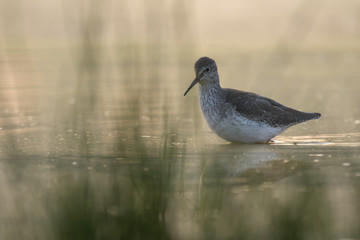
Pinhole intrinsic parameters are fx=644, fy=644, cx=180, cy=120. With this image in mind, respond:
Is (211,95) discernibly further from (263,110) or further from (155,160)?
(155,160)

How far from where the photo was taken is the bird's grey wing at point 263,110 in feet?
24.7

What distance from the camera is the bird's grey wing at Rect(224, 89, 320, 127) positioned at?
7.54m

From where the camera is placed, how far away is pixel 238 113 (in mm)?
7430

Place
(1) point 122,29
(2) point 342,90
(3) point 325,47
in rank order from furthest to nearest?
(3) point 325,47
(2) point 342,90
(1) point 122,29

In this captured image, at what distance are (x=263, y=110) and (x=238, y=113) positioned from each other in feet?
1.45

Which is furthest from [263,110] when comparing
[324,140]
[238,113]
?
[324,140]

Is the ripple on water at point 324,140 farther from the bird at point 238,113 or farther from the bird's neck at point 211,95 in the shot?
the bird's neck at point 211,95

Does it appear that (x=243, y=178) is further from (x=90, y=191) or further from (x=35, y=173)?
(x=90, y=191)

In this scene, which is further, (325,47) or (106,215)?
(325,47)

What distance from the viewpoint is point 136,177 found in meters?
3.71

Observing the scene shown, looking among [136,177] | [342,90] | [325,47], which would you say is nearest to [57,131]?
[136,177]

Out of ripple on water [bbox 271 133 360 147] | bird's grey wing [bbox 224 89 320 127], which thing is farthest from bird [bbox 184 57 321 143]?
ripple on water [bbox 271 133 360 147]

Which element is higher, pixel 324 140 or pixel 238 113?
Result: pixel 238 113

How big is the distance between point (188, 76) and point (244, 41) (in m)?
6.90
